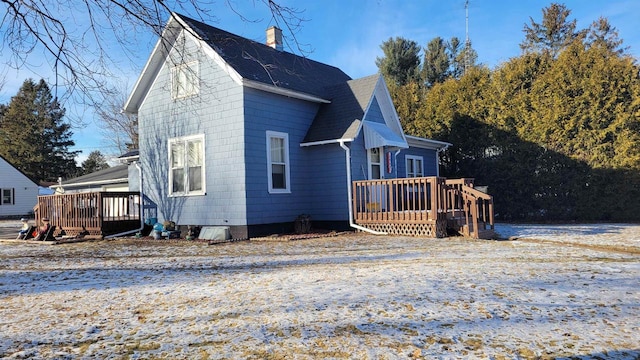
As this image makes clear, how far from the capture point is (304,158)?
44.4 feet

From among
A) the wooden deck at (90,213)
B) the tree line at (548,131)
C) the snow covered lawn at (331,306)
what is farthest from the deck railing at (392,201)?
the wooden deck at (90,213)

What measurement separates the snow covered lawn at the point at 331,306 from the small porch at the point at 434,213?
2.52 meters

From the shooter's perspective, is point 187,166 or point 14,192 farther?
point 14,192

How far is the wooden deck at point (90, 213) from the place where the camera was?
1311 cm

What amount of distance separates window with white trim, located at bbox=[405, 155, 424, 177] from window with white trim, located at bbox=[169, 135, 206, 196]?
8234mm

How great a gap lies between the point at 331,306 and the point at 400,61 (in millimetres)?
31028

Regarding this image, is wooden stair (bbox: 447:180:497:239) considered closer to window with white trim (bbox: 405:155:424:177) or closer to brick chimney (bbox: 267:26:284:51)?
window with white trim (bbox: 405:155:424:177)

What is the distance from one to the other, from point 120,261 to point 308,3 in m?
5.80

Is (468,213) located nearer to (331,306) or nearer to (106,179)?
(331,306)

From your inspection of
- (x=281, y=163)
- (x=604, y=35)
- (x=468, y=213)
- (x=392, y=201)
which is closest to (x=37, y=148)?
(x=281, y=163)

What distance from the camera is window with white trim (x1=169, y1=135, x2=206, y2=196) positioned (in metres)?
12.9

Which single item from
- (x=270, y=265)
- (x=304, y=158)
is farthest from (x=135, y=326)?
(x=304, y=158)

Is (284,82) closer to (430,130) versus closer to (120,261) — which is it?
(120,261)

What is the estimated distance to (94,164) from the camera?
161 feet
